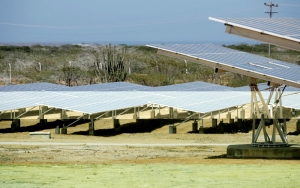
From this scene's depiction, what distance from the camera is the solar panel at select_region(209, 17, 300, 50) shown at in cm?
2539

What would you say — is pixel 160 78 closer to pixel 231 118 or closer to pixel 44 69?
pixel 44 69

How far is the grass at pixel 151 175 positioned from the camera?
2047 cm

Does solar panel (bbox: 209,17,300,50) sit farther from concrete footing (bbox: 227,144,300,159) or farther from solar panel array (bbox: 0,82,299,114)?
solar panel array (bbox: 0,82,299,114)

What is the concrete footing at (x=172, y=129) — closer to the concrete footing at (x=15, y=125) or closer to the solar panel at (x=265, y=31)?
the concrete footing at (x=15, y=125)

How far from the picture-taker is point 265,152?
29.1m

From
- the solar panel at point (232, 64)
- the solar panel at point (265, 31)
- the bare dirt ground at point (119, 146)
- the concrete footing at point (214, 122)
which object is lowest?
the bare dirt ground at point (119, 146)

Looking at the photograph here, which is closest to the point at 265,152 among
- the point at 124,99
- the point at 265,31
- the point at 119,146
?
the point at 265,31

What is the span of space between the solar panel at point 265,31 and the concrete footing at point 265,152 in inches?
180

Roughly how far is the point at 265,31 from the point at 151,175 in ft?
20.6

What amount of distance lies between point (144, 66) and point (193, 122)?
53782 millimetres

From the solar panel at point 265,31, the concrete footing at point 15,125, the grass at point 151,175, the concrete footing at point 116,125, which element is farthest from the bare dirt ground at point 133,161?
the solar panel at point 265,31

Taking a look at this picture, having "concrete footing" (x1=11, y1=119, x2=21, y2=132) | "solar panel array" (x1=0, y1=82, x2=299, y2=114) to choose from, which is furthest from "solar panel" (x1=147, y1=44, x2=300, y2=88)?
"concrete footing" (x1=11, y1=119, x2=21, y2=132)

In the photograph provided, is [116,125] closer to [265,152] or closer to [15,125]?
[15,125]

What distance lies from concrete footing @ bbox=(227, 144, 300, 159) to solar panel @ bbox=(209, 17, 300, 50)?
4.57m
